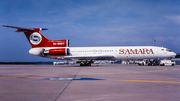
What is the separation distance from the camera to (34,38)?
31.0m

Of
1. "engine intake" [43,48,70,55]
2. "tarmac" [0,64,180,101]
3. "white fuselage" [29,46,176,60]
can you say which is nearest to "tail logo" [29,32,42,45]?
"white fuselage" [29,46,176,60]

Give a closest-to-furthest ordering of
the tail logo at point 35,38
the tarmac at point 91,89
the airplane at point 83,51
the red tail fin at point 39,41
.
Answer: the tarmac at point 91,89 → the airplane at point 83,51 → the red tail fin at point 39,41 → the tail logo at point 35,38

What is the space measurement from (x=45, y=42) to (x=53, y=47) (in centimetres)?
186

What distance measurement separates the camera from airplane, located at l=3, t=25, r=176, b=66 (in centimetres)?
2975

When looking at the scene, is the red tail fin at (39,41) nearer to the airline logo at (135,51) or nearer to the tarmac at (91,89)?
the airline logo at (135,51)

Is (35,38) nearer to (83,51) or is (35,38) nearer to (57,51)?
(57,51)

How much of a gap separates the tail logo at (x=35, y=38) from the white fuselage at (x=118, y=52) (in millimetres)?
1384

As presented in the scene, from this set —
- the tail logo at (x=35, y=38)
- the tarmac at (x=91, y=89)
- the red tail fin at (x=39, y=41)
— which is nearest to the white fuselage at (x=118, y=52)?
the red tail fin at (x=39, y=41)

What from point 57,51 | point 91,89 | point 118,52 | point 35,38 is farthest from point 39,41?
point 91,89

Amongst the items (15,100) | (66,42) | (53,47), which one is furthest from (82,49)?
(15,100)

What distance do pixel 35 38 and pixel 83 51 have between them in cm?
958

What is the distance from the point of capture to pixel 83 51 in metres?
30.6

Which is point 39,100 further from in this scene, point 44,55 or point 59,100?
point 44,55

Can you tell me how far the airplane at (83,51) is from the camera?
2975 cm
